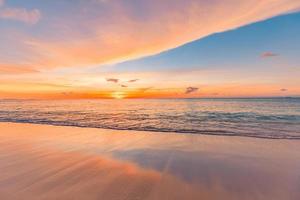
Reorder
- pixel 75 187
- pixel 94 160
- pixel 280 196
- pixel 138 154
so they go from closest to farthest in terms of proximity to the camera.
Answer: pixel 280 196 → pixel 75 187 → pixel 94 160 → pixel 138 154

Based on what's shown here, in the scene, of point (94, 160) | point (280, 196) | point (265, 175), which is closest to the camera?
point (280, 196)

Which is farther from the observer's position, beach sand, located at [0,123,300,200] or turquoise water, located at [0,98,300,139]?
turquoise water, located at [0,98,300,139]

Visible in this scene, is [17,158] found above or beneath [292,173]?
above

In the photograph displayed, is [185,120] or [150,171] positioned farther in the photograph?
[185,120]

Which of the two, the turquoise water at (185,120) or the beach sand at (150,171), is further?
the turquoise water at (185,120)

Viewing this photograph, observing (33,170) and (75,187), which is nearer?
(75,187)

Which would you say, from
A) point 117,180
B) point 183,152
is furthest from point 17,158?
point 183,152

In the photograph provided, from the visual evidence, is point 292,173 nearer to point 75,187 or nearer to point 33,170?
point 75,187

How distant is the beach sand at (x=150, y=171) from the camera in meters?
4.58

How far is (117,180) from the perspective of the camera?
5.38 metres

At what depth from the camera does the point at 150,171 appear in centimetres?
614

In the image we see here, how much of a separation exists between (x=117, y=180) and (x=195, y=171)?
232 centimetres

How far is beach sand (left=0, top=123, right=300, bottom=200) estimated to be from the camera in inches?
180

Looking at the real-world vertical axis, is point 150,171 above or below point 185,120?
below
